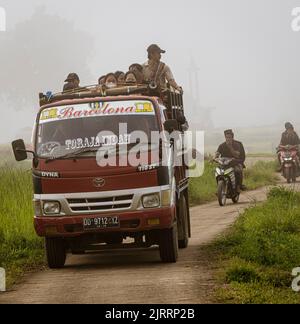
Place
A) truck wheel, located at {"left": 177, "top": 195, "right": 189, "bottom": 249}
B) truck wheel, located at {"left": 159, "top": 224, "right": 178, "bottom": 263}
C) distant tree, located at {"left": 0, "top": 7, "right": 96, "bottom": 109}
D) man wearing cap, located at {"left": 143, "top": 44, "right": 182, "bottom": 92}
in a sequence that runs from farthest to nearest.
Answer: distant tree, located at {"left": 0, "top": 7, "right": 96, "bottom": 109} < man wearing cap, located at {"left": 143, "top": 44, "right": 182, "bottom": 92} < truck wheel, located at {"left": 177, "top": 195, "right": 189, "bottom": 249} < truck wheel, located at {"left": 159, "top": 224, "right": 178, "bottom": 263}

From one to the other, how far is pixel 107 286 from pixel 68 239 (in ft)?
7.38

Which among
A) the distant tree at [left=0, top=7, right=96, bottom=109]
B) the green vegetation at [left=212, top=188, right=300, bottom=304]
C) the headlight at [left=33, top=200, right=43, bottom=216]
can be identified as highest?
the distant tree at [left=0, top=7, right=96, bottom=109]

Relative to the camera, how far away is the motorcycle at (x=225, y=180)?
2372 centimetres

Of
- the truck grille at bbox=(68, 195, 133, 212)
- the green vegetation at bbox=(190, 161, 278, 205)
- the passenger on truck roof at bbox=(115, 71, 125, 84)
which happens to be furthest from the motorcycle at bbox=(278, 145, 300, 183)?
the truck grille at bbox=(68, 195, 133, 212)

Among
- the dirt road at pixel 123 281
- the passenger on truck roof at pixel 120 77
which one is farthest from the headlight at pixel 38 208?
the passenger on truck roof at pixel 120 77

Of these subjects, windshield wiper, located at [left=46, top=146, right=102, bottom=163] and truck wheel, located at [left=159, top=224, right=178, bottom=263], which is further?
truck wheel, located at [left=159, top=224, right=178, bottom=263]

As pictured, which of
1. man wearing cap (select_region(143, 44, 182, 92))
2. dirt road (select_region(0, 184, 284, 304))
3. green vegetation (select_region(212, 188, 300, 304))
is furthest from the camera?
man wearing cap (select_region(143, 44, 182, 92))

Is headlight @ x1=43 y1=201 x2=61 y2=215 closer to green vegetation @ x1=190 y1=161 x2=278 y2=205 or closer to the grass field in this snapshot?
the grass field

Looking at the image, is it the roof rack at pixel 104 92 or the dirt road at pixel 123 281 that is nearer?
the dirt road at pixel 123 281

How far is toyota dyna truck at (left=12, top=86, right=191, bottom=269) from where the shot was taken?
41.8 ft

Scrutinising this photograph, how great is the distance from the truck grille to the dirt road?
0.90 m

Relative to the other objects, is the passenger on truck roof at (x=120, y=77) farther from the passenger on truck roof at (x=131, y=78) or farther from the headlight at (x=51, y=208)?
the headlight at (x=51, y=208)

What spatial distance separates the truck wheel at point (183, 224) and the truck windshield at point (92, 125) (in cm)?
226

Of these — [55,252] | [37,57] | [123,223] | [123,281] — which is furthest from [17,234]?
[37,57]
